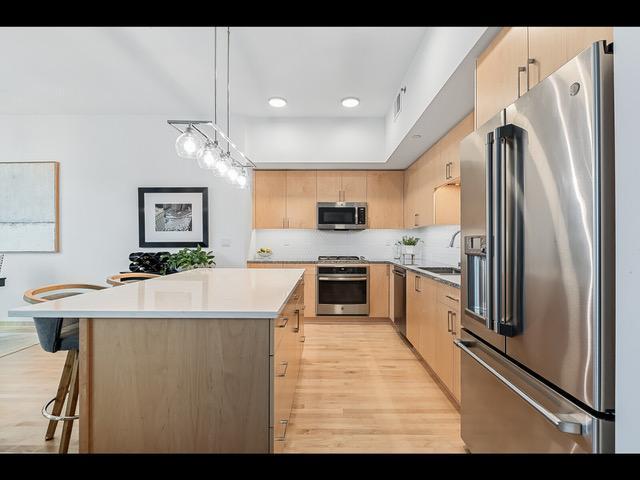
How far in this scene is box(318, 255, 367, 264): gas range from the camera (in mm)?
4762

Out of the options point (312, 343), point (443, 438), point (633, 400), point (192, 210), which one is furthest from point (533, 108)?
point (192, 210)

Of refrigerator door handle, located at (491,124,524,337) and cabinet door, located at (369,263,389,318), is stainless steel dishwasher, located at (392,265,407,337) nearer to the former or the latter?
cabinet door, located at (369,263,389,318)

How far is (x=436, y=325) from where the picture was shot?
2.69 meters

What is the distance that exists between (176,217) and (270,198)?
3.93 feet

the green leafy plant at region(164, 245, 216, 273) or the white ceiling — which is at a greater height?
the white ceiling

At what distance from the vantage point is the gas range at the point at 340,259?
476cm

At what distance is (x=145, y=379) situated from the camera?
141 cm

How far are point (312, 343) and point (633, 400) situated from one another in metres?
3.18

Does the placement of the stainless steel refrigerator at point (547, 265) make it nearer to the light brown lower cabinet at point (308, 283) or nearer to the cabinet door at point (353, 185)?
the light brown lower cabinet at point (308, 283)

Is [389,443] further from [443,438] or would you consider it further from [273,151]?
[273,151]

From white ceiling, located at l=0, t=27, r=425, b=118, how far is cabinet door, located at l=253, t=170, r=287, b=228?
2.84ft

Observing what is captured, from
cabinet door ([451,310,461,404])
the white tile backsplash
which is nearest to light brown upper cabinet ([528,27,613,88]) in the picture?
cabinet door ([451,310,461,404])

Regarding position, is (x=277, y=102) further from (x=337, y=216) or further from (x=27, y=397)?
(x=27, y=397)

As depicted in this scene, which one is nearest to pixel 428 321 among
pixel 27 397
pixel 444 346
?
pixel 444 346
